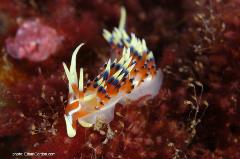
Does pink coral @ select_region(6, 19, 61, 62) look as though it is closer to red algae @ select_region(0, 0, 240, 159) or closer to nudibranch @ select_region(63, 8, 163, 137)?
red algae @ select_region(0, 0, 240, 159)

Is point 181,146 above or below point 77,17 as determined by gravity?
below

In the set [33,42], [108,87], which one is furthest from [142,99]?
[33,42]

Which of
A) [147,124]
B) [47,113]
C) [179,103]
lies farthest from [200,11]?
[47,113]

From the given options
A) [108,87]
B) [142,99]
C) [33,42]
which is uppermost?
[33,42]

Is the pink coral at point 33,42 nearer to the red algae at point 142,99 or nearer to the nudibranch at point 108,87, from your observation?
the red algae at point 142,99

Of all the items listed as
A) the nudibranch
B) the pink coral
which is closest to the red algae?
the pink coral

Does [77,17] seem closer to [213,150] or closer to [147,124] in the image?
[147,124]

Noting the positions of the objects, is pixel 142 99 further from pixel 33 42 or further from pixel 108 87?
pixel 33 42
